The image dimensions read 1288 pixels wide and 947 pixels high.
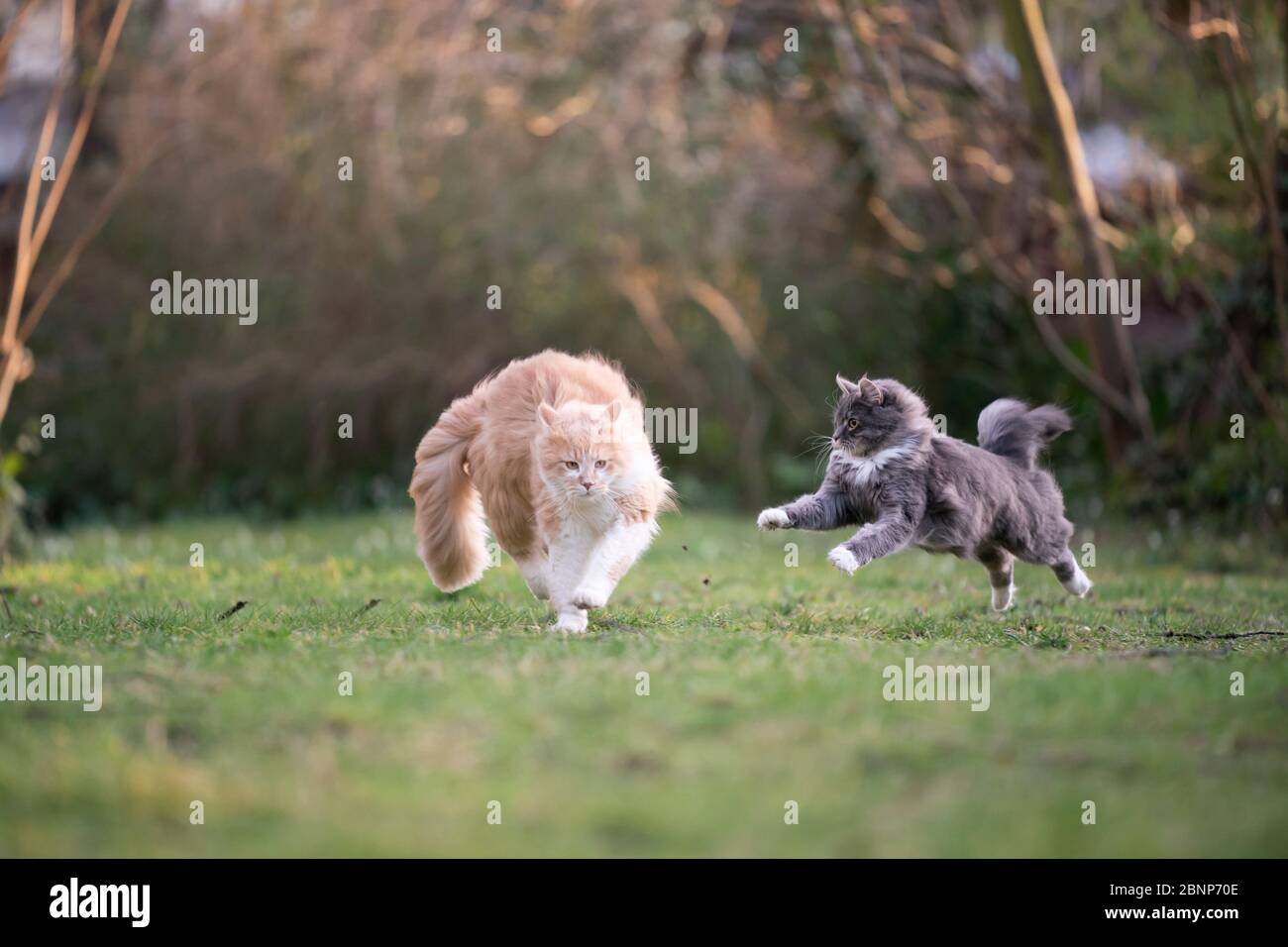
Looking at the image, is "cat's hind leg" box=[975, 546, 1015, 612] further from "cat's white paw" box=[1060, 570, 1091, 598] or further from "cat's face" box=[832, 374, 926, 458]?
"cat's face" box=[832, 374, 926, 458]

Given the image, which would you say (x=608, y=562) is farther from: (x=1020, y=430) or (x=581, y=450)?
(x=1020, y=430)

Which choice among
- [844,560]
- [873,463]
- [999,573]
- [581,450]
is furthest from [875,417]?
[581,450]

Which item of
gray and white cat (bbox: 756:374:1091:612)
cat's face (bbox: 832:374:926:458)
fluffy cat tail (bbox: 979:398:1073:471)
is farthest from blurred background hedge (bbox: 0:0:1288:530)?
cat's face (bbox: 832:374:926:458)

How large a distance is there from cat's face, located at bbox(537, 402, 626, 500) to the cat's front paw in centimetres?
104

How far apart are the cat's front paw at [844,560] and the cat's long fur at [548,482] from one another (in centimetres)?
98

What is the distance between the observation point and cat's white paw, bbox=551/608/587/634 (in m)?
5.76

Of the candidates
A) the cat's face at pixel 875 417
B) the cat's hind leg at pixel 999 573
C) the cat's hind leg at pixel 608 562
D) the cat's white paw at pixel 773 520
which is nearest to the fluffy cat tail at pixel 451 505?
the cat's hind leg at pixel 608 562

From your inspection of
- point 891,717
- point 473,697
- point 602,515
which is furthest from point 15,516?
point 891,717

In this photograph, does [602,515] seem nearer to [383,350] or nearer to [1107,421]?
[1107,421]

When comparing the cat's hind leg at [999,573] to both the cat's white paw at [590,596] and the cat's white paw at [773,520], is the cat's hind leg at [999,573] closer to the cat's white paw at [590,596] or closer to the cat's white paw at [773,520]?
the cat's white paw at [773,520]

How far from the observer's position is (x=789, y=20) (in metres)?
11.4

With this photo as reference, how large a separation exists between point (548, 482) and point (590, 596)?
1.77 ft

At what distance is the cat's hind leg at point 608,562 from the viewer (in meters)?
5.76
